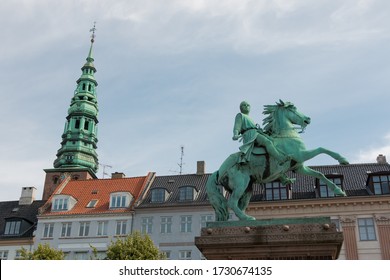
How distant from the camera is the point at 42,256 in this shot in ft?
112

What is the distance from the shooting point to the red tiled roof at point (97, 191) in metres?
45.1

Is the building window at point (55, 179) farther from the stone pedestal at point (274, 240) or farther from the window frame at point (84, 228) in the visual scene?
the stone pedestal at point (274, 240)

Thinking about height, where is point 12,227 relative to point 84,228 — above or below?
above

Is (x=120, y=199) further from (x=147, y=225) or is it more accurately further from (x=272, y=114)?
(x=272, y=114)

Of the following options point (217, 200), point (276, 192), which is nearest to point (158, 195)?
point (276, 192)

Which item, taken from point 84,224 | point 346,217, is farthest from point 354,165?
point 84,224

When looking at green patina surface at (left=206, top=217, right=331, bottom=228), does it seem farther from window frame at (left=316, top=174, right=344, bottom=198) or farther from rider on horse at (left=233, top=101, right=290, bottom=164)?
window frame at (left=316, top=174, right=344, bottom=198)

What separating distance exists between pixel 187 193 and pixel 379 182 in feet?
51.0

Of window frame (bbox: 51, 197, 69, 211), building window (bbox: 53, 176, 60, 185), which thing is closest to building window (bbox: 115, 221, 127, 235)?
window frame (bbox: 51, 197, 69, 211)

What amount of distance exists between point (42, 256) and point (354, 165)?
26299mm

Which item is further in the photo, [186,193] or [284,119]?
[186,193]

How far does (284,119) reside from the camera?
14.5 meters

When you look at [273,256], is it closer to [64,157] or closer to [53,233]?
[53,233]

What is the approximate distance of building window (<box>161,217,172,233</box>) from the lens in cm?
4234
